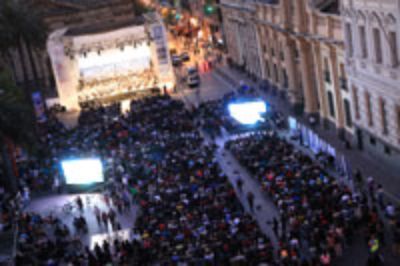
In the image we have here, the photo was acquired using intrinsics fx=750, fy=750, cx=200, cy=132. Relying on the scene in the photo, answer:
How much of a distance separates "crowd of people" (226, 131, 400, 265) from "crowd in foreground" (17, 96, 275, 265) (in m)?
1.42

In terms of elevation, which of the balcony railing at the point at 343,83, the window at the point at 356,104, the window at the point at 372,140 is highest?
the balcony railing at the point at 343,83

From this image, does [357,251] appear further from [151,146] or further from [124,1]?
[124,1]

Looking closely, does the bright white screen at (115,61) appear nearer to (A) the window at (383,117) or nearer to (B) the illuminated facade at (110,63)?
(B) the illuminated facade at (110,63)

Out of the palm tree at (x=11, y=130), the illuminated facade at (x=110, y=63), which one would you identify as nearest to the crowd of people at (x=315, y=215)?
the palm tree at (x=11, y=130)

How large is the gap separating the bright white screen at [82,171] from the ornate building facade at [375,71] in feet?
51.4

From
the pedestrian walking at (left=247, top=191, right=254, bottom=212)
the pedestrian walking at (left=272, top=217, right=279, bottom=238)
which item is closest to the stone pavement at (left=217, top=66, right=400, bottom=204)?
the pedestrian walking at (left=272, top=217, right=279, bottom=238)

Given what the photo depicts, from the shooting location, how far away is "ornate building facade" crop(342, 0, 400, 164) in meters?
34.6

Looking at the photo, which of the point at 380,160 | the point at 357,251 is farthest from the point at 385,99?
the point at 357,251

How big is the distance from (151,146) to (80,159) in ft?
15.4

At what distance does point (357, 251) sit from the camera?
28484 millimetres

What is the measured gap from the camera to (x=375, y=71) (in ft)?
122

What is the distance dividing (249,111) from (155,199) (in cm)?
1550

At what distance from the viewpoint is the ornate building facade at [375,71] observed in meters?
34.6

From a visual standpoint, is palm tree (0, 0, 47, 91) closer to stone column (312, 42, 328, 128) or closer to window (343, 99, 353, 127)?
stone column (312, 42, 328, 128)
